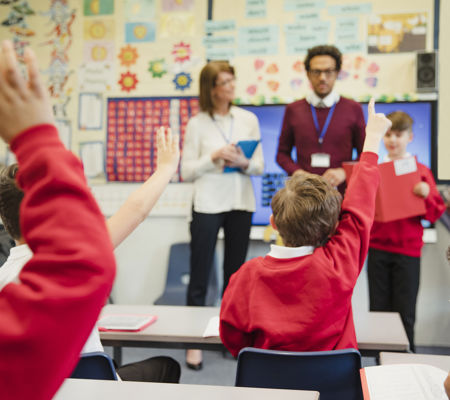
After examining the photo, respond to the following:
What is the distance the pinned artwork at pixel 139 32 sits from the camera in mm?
3975

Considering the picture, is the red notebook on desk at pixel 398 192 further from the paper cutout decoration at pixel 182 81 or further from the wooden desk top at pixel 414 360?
the paper cutout decoration at pixel 182 81

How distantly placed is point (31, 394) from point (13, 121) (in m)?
0.27

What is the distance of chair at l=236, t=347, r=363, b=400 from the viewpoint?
3.91 ft

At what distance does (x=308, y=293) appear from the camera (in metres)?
1.35

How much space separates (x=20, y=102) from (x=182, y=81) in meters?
3.54

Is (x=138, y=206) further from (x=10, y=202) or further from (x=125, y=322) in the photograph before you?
(x=125, y=322)

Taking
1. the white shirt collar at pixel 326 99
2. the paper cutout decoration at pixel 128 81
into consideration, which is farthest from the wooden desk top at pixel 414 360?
the paper cutout decoration at pixel 128 81

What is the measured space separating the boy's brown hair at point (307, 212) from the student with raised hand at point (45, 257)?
1.03 m

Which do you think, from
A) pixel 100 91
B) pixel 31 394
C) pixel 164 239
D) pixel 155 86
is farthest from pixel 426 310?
pixel 31 394

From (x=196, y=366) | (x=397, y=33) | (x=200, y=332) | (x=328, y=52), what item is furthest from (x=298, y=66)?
(x=200, y=332)

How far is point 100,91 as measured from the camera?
4.07 m

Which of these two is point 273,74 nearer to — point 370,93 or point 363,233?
point 370,93

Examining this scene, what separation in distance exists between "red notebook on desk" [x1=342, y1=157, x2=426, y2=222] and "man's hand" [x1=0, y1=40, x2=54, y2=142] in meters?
2.16

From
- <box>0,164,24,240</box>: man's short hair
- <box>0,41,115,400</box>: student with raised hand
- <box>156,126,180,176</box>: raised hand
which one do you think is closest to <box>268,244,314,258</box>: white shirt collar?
<box>156,126,180,176</box>: raised hand
